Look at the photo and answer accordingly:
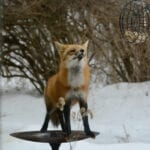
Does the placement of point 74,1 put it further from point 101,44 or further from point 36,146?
point 36,146

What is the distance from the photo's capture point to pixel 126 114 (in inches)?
239

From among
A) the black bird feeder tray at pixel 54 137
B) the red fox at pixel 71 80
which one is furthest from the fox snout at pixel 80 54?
the black bird feeder tray at pixel 54 137

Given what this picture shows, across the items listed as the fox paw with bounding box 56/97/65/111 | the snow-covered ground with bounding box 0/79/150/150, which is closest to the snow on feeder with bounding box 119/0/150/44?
the snow-covered ground with bounding box 0/79/150/150

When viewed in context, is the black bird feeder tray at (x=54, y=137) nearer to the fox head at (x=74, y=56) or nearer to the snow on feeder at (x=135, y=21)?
the fox head at (x=74, y=56)

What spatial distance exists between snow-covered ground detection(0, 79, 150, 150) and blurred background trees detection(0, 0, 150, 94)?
37cm

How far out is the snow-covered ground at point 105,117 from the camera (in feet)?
15.4

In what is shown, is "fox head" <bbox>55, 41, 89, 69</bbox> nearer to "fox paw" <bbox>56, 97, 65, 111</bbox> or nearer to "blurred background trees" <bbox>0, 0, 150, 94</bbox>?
"fox paw" <bbox>56, 97, 65, 111</bbox>

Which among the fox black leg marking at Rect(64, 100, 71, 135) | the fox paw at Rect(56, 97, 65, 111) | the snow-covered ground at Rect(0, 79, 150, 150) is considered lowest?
the snow-covered ground at Rect(0, 79, 150, 150)

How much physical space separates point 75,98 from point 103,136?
219 centimetres

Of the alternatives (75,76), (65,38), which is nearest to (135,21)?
(75,76)

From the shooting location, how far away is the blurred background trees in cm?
682

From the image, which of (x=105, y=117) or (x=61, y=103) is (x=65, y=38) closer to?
(x=105, y=117)

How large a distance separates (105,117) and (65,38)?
5.36 ft

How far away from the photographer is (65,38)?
7.41m
